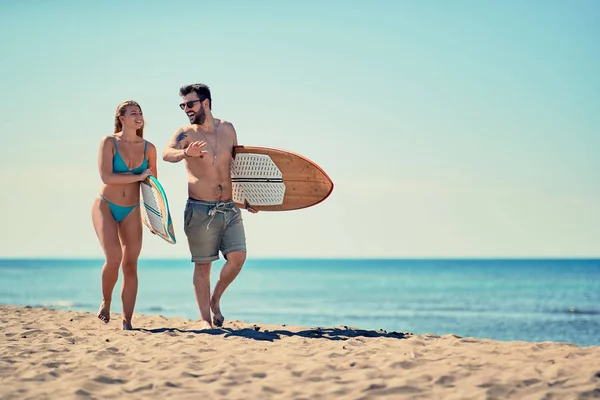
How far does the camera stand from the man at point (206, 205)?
20.9ft

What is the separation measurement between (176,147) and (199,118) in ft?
1.14

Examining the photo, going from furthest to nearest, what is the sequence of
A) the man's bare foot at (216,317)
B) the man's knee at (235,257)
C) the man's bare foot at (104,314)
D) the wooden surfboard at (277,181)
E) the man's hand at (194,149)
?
1. the wooden surfboard at (277,181)
2. the man's bare foot at (104,314)
3. the man's bare foot at (216,317)
4. the man's knee at (235,257)
5. the man's hand at (194,149)

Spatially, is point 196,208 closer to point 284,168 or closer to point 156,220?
point 156,220

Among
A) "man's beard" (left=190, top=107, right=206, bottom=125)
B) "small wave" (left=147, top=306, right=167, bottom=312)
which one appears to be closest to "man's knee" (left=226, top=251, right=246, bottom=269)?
"man's beard" (left=190, top=107, right=206, bottom=125)

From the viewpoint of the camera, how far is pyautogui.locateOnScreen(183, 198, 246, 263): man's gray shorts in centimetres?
638

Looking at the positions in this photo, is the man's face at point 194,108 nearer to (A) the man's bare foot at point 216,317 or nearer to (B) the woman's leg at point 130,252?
(B) the woman's leg at point 130,252

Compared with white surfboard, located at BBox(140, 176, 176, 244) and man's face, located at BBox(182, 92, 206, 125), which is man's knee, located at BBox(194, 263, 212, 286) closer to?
white surfboard, located at BBox(140, 176, 176, 244)

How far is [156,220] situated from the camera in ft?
20.7

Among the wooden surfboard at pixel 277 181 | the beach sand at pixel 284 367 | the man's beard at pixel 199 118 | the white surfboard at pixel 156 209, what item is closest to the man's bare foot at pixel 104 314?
the beach sand at pixel 284 367

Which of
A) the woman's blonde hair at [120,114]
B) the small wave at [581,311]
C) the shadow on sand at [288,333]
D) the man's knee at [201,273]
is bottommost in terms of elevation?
the small wave at [581,311]

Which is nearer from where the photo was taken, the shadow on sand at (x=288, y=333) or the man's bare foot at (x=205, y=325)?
the shadow on sand at (x=288, y=333)

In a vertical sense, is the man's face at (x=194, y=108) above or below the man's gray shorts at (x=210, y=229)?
Answer: above

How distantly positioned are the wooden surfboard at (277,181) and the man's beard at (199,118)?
0.56 m

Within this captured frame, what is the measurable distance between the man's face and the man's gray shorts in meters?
0.72
